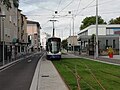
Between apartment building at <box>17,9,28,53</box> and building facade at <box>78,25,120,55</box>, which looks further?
apartment building at <box>17,9,28,53</box>

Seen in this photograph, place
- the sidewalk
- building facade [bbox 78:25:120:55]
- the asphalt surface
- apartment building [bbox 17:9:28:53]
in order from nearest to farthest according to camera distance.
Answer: the sidewalk
the asphalt surface
building facade [bbox 78:25:120:55]
apartment building [bbox 17:9:28:53]

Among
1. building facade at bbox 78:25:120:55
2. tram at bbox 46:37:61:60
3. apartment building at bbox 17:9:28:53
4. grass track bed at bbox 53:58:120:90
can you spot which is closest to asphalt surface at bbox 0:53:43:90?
grass track bed at bbox 53:58:120:90

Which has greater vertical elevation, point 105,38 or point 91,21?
point 91,21

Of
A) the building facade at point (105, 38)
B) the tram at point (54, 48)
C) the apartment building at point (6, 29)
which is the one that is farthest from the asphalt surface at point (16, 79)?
the building facade at point (105, 38)

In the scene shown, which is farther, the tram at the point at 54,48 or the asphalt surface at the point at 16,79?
the tram at the point at 54,48

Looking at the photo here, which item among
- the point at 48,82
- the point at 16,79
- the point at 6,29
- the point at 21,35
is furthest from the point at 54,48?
the point at 21,35

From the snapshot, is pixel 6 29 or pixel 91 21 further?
pixel 91 21

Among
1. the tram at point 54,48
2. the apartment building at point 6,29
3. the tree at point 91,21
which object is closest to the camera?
the tram at point 54,48

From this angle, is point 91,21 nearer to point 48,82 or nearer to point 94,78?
point 94,78

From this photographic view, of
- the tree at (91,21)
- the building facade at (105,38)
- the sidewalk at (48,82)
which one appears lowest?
the sidewalk at (48,82)

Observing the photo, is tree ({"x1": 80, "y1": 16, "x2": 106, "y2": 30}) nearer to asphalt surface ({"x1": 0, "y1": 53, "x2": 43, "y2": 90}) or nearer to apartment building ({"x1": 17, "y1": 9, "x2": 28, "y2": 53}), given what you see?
apartment building ({"x1": 17, "y1": 9, "x2": 28, "y2": 53})

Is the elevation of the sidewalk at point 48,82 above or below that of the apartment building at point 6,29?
below

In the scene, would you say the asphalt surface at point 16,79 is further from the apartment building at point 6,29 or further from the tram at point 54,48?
the tram at point 54,48

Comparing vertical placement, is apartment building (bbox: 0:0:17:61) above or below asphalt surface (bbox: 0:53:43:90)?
above
